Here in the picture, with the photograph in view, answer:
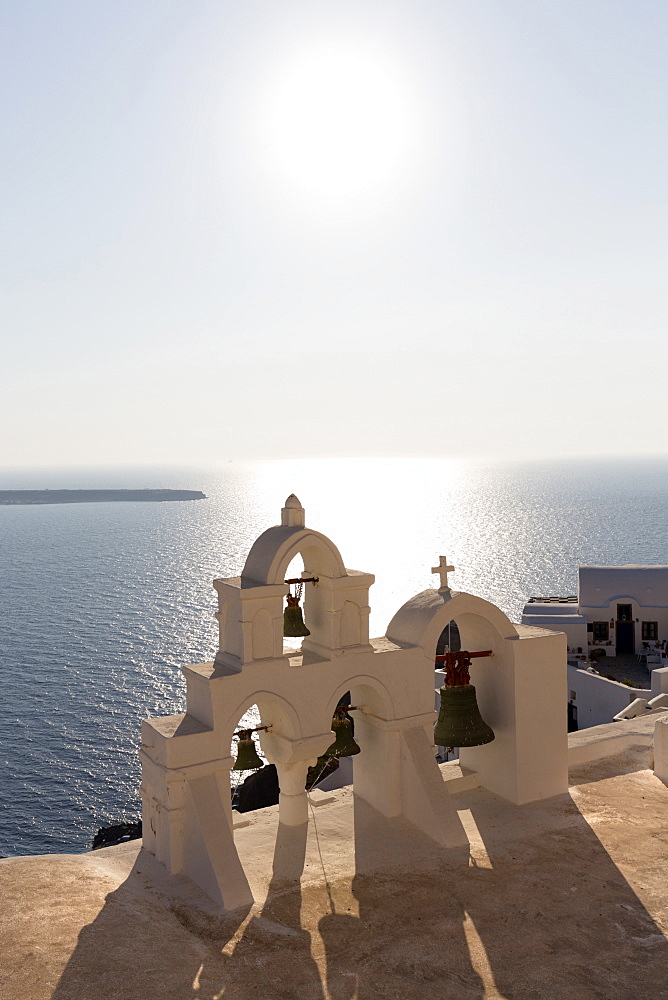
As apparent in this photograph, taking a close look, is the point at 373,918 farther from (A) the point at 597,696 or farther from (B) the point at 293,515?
(A) the point at 597,696

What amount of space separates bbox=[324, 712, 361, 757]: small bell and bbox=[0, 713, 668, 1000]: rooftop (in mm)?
1270

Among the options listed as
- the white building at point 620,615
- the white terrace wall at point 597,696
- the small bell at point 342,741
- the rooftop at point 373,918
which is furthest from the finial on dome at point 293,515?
the white building at point 620,615

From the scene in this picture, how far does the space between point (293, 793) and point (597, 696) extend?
26.5 meters

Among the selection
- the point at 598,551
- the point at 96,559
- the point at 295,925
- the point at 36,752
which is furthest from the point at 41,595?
the point at 295,925

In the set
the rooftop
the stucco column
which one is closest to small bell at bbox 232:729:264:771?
the stucco column

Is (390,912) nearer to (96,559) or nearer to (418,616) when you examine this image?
Answer: (418,616)

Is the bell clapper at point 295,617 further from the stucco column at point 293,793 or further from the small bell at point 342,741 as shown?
the stucco column at point 293,793

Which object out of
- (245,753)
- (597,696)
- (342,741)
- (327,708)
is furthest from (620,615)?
(245,753)

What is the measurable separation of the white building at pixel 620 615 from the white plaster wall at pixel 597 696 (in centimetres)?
572

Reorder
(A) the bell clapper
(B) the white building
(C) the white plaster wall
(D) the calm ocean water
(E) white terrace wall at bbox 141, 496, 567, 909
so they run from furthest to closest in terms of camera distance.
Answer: (D) the calm ocean water, (B) the white building, (C) the white plaster wall, (A) the bell clapper, (E) white terrace wall at bbox 141, 496, 567, 909

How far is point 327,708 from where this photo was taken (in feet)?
43.8

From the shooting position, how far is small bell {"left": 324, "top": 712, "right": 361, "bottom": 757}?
14.1 meters

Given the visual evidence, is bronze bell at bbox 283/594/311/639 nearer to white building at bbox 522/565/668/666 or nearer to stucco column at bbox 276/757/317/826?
stucco column at bbox 276/757/317/826

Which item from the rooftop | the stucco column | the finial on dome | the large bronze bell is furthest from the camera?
the large bronze bell
